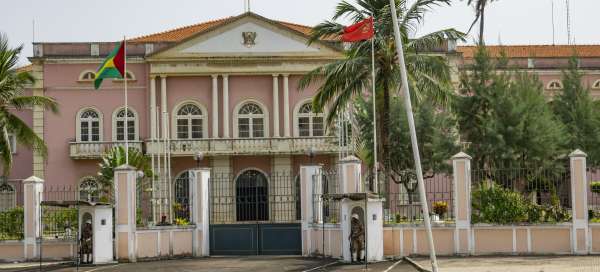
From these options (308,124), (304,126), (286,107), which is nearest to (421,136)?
(308,124)

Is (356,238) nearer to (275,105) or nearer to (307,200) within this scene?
(307,200)

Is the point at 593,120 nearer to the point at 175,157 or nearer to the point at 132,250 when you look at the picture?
the point at 175,157

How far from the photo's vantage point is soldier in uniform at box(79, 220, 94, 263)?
26.6m

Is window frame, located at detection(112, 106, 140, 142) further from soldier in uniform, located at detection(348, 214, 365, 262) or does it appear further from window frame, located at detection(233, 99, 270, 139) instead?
soldier in uniform, located at detection(348, 214, 365, 262)

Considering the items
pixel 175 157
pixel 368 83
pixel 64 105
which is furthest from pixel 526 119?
pixel 64 105

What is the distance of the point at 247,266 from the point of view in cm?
2459

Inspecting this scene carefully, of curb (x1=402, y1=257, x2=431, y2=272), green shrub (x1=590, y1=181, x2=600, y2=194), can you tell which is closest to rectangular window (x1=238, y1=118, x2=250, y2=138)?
green shrub (x1=590, y1=181, x2=600, y2=194)

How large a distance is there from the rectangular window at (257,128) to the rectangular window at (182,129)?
3.26 m

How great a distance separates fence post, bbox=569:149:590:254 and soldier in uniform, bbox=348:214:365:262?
17.9 ft

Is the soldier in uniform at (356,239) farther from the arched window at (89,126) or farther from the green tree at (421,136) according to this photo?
the arched window at (89,126)

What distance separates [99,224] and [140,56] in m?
23.2

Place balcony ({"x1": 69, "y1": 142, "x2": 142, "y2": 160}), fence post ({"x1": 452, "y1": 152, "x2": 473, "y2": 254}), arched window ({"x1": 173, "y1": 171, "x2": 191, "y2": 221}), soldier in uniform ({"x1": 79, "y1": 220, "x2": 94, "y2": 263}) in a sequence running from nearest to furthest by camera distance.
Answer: fence post ({"x1": 452, "y1": 152, "x2": 473, "y2": 254})
soldier in uniform ({"x1": 79, "y1": 220, "x2": 94, "y2": 263})
arched window ({"x1": 173, "y1": 171, "x2": 191, "y2": 221})
balcony ({"x1": 69, "y1": 142, "x2": 142, "y2": 160})

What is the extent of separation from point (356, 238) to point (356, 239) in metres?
0.02

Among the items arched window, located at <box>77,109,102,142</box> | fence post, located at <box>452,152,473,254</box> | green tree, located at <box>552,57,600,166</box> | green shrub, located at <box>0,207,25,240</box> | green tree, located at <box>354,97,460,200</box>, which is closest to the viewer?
fence post, located at <box>452,152,473,254</box>
